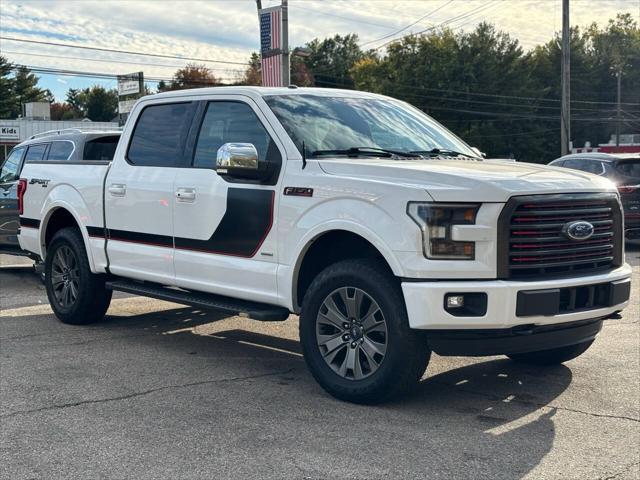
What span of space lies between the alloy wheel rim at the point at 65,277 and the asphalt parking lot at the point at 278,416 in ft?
2.25

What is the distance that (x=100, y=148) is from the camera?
35.3 ft

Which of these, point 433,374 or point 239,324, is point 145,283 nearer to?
point 239,324

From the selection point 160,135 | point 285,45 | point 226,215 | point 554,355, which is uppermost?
point 285,45

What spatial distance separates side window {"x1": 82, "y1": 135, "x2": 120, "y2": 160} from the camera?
417 inches

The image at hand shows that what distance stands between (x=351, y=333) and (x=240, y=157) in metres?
1.44

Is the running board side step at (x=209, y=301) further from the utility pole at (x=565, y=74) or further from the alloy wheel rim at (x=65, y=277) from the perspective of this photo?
the utility pole at (x=565, y=74)

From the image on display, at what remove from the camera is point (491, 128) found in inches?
2376

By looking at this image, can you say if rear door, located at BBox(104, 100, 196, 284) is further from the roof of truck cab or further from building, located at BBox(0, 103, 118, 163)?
building, located at BBox(0, 103, 118, 163)

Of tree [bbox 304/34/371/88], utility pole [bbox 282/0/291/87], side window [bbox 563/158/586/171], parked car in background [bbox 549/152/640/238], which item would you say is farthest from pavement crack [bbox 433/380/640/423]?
tree [bbox 304/34/371/88]

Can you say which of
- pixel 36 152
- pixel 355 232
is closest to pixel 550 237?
pixel 355 232

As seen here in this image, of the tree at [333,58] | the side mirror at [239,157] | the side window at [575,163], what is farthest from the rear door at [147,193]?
the tree at [333,58]

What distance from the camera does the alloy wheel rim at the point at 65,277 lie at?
7699 millimetres

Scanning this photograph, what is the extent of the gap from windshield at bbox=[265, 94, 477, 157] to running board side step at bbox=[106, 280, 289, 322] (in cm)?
117

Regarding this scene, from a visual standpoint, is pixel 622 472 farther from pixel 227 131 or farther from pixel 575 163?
pixel 575 163
